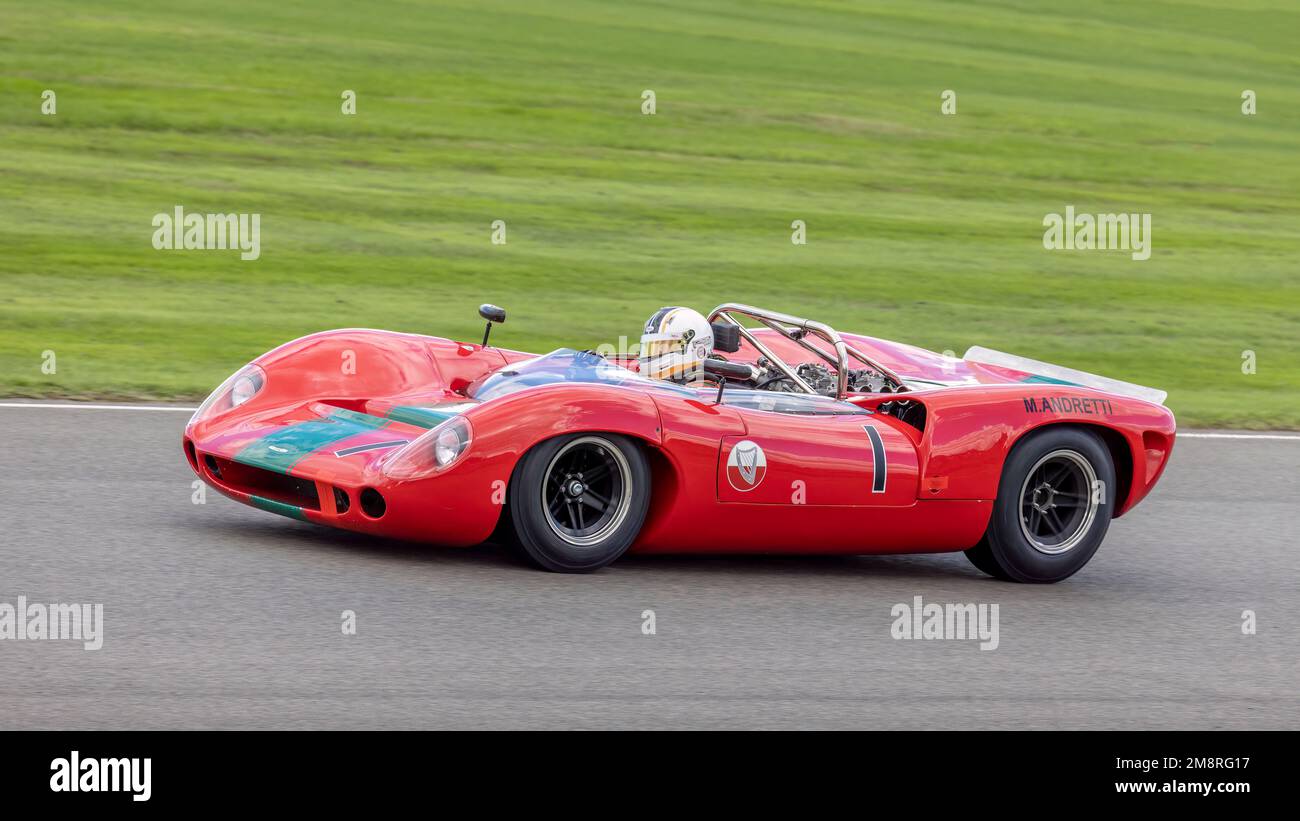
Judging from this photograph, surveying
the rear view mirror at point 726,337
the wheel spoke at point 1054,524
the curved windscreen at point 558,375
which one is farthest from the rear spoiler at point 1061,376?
the curved windscreen at point 558,375

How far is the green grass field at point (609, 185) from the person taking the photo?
43.0 ft

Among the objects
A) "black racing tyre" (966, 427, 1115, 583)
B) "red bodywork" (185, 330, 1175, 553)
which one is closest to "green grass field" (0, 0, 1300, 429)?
"red bodywork" (185, 330, 1175, 553)

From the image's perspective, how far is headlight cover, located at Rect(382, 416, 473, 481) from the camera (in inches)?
239

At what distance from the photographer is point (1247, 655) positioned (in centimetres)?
589

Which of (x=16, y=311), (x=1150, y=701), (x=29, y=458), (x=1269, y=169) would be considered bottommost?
(x=1150, y=701)

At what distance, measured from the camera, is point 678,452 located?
627 centimetres

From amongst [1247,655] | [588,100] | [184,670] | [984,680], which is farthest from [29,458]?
[588,100]

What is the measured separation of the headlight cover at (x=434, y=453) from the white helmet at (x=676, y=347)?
1207 millimetres

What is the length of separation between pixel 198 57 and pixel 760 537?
605 inches

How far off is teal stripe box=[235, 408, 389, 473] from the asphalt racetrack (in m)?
0.32

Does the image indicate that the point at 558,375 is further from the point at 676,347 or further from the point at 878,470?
the point at 878,470

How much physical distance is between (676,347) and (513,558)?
3.81ft

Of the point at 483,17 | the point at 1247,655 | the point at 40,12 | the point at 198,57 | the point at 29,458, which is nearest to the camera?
the point at 1247,655
